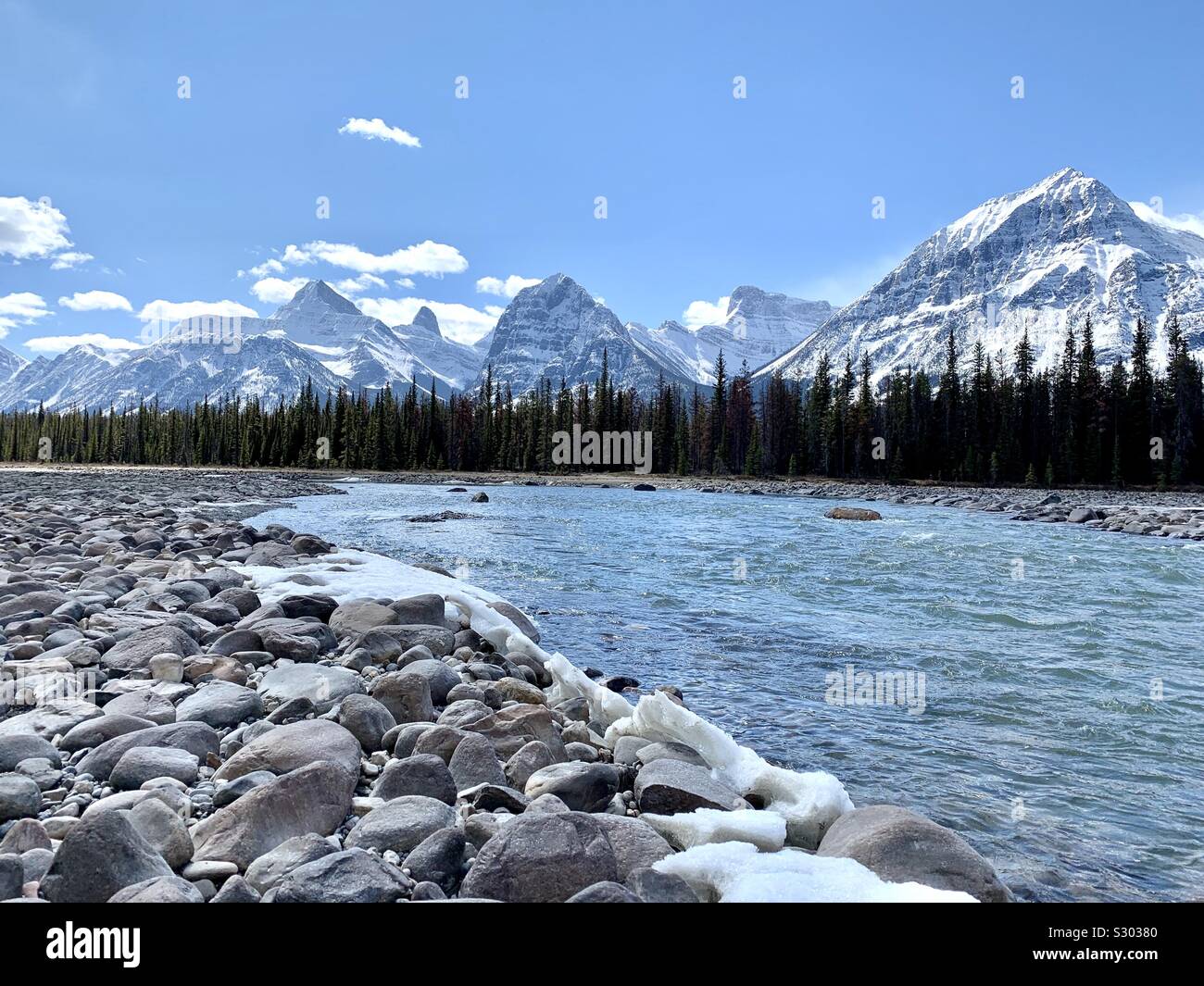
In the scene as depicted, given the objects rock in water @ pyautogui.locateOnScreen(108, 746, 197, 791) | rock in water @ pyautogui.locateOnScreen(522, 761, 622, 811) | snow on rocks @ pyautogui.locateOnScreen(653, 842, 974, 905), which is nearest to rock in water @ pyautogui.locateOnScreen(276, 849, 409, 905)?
snow on rocks @ pyautogui.locateOnScreen(653, 842, 974, 905)

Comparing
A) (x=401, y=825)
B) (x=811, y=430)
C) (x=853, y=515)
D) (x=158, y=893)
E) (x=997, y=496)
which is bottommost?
(x=853, y=515)

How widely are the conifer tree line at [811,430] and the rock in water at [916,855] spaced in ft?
231

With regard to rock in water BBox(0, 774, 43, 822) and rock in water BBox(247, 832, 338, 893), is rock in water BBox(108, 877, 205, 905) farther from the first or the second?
rock in water BBox(0, 774, 43, 822)

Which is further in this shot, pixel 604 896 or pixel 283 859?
pixel 283 859

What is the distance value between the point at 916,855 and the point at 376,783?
8.45 feet

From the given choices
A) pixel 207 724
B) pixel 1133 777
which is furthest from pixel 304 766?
pixel 1133 777

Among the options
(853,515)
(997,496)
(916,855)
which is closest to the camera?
(916,855)

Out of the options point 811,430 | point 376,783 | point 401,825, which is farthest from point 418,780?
point 811,430

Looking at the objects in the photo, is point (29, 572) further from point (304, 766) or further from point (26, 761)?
point (304, 766)

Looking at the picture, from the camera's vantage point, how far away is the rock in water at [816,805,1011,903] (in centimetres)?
289

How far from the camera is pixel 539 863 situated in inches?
107

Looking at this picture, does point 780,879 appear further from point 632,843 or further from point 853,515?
point 853,515

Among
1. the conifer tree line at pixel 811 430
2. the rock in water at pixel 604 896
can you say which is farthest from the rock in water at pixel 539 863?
the conifer tree line at pixel 811 430
